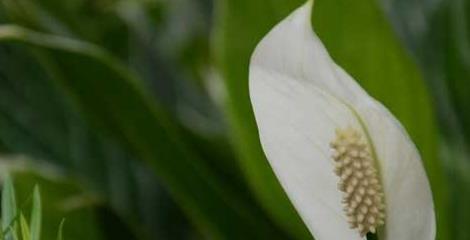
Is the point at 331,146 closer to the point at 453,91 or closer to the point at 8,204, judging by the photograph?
the point at 8,204

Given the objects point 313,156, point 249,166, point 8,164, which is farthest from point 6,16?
point 313,156

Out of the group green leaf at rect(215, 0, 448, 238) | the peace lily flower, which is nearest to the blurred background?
green leaf at rect(215, 0, 448, 238)

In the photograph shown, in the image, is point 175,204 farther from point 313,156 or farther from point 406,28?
point 313,156

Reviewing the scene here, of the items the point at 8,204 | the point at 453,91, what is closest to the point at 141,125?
the point at 453,91

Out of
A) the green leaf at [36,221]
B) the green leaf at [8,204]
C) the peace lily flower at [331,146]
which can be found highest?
the green leaf at [8,204]

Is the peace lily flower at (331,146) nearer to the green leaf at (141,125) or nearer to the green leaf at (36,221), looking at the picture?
the green leaf at (36,221)

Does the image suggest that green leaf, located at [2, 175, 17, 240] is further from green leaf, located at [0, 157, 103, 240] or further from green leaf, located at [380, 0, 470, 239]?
green leaf, located at [380, 0, 470, 239]

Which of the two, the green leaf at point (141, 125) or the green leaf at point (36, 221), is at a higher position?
the green leaf at point (141, 125)

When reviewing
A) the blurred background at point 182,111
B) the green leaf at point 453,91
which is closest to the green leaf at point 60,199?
the blurred background at point 182,111

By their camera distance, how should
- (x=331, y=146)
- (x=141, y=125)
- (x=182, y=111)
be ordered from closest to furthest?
1. (x=331, y=146)
2. (x=141, y=125)
3. (x=182, y=111)
